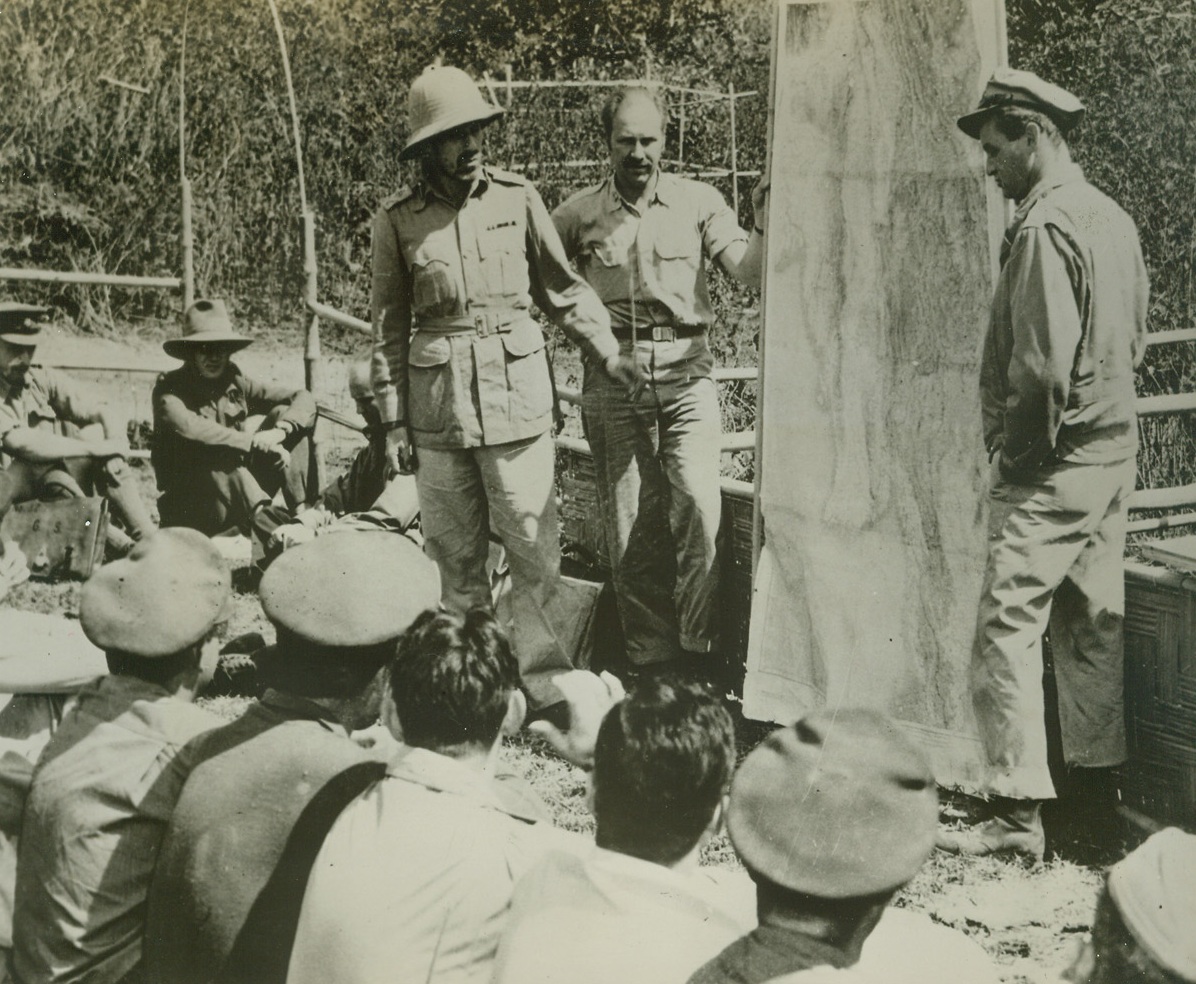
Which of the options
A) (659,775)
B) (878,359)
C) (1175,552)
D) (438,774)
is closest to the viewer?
(659,775)

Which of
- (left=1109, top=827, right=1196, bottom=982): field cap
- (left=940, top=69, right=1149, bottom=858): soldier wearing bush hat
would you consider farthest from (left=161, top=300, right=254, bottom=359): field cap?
(left=1109, top=827, right=1196, bottom=982): field cap

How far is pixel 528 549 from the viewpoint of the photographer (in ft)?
12.3

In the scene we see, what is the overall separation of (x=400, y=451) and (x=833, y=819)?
6.47 ft

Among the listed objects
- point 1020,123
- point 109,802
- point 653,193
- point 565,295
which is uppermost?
point 1020,123

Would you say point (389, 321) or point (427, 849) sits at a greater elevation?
point (389, 321)

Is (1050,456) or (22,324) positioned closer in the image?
(1050,456)

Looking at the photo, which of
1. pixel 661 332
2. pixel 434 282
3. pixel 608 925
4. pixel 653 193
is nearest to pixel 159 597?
pixel 434 282

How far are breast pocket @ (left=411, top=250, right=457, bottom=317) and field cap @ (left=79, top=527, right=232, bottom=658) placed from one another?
95cm

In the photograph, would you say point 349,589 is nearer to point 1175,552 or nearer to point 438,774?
point 438,774

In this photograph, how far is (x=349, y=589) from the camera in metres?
2.88

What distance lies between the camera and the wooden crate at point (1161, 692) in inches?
116

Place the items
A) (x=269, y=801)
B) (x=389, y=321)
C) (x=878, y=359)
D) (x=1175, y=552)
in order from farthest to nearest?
(x=389, y=321) < (x=878, y=359) < (x=1175, y=552) < (x=269, y=801)

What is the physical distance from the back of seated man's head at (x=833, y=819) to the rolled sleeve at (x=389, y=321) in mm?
1745

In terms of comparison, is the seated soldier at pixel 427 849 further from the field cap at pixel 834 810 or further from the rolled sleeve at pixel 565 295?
the rolled sleeve at pixel 565 295
